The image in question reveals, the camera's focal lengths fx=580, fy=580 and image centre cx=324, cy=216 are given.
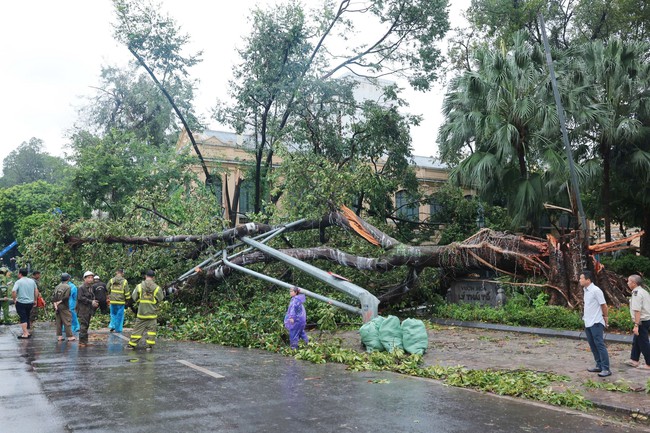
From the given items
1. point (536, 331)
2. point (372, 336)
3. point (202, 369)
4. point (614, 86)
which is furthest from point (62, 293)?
point (614, 86)

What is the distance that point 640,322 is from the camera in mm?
8602

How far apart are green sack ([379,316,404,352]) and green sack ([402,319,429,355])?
0.30 feet

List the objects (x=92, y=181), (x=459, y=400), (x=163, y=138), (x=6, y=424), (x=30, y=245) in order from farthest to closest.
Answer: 1. (x=163, y=138)
2. (x=92, y=181)
3. (x=30, y=245)
4. (x=459, y=400)
5. (x=6, y=424)

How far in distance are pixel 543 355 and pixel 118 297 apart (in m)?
9.95

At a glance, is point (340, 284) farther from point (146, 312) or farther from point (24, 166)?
point (24, 166)

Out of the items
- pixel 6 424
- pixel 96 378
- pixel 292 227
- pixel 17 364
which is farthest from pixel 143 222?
pixel 6 424

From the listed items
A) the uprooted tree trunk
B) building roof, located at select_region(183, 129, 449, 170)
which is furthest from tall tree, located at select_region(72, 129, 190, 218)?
the uprooted tree trunk

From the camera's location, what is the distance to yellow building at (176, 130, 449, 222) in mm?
27281

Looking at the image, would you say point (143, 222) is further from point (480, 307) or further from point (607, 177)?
point (607, 177)

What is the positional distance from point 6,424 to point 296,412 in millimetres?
2881

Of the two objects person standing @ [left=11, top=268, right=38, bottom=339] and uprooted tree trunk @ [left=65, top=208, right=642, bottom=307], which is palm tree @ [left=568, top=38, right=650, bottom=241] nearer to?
uprooted tree trunk @ [left=65, top=208, right=642, bottom=307]

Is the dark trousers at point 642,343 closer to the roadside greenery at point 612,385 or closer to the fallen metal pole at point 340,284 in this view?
the roadside greenery at point 612,385

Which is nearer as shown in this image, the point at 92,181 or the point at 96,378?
the point at 96,378

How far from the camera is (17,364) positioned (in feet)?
31.3
